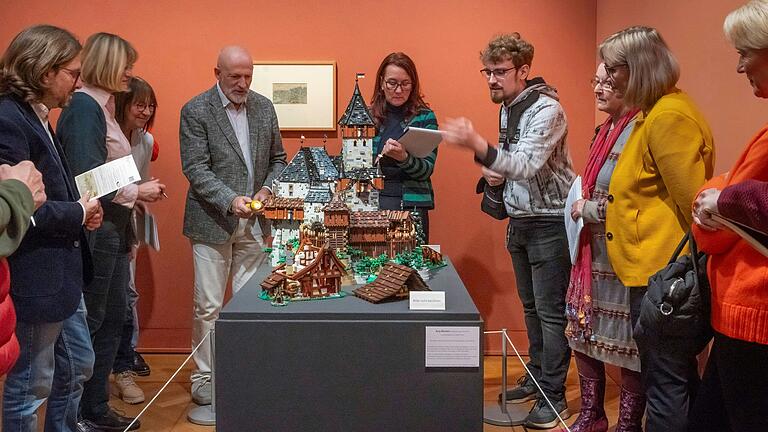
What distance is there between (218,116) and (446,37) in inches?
69.0

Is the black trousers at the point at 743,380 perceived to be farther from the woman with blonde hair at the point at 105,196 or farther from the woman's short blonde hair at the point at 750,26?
the woman with blonde hair at the point at 105,196

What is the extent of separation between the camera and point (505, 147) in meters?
3.79

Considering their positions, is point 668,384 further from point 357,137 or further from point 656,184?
point 357,137

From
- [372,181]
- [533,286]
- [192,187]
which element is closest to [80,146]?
[192,187]

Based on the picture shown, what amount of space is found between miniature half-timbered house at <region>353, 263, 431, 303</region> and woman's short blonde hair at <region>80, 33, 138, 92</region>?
1.56m

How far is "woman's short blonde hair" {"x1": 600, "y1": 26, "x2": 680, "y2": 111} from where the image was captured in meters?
2.76

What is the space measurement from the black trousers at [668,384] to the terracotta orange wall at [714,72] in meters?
1.20

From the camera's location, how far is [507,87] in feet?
12.2

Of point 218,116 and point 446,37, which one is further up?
point 446,37

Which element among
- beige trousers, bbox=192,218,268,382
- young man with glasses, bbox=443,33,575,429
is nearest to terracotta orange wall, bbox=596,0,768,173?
young man with glasses, bbox=443,33,575,429

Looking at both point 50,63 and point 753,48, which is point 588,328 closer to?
point 753,48

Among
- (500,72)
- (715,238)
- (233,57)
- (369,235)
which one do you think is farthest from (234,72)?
(715,238)

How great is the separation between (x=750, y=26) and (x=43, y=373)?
2.47 meters

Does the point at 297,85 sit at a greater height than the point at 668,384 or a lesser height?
greater
